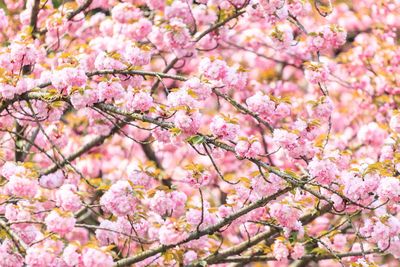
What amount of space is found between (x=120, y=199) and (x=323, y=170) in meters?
1.20

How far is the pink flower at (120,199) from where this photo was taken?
4.82 m

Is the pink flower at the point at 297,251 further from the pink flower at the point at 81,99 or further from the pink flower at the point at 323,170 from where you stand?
the pink flower at the point at 81,99

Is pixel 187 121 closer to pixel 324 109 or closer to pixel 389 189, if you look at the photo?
pixel 389 189

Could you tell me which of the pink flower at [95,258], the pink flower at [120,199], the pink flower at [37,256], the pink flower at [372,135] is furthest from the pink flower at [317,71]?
the pink flower at [37,256]

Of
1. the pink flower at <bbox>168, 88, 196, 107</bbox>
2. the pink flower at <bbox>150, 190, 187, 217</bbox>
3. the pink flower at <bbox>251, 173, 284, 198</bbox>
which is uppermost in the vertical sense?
the pink flower at <bbox>168, 88, 196, 107</bbox>

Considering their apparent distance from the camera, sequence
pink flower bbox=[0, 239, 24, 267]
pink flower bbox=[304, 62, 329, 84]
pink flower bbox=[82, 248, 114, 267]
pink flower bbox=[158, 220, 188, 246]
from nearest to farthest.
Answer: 1. pink flower bbox=[82, 248, 114, 267]
2. pink flower bbox=[0, 239, 24, 267]
3. pink flower bbox=[158, 220, 188, 246]
4. pink flower bbox=[304, 62, 329, 84]

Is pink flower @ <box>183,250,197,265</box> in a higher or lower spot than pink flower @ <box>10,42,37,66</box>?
lower

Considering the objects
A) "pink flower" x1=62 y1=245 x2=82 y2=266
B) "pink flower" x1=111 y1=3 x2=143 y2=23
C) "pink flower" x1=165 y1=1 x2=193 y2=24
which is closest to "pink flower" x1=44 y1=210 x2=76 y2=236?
"pink flower" x1=62 y1=245 x2=82 y2=266

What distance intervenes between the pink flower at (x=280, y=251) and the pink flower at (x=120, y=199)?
3.84 feet

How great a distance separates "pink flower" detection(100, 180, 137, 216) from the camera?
482 cm

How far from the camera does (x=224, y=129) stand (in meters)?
4.72

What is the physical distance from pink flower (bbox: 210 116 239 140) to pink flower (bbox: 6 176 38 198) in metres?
1.09

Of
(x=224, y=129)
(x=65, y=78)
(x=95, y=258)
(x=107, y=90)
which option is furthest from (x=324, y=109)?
(x=95, y=258)

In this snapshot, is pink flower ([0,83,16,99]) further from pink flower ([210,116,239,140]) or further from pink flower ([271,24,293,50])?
pink flower ([271,24,293,50])
